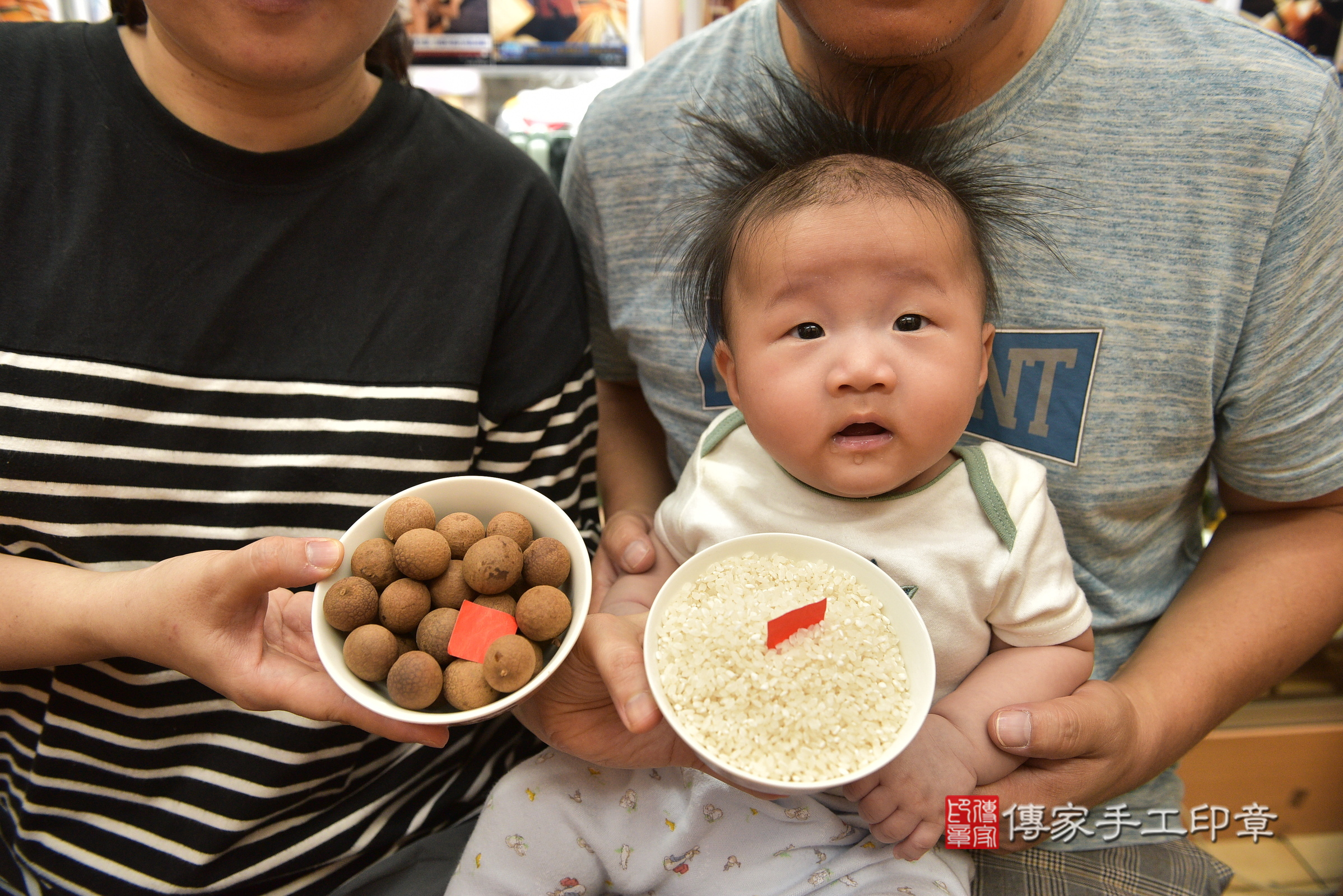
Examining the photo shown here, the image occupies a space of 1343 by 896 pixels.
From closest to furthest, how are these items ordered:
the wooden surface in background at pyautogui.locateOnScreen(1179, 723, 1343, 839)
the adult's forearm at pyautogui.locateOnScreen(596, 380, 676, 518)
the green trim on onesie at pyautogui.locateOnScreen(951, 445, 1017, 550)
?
the green trim on onesie at pyautogui.locateOnScreen(951, 445, 1017, 550) < the adult's forearm at pyautogui.locateOnScreen(596, 380, 676, 518) < the wooden surface in background at pyautogui.locateOnScreen(1179, 723, 1343, 839)

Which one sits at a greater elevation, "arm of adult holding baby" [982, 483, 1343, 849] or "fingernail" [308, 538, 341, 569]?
"fingernail" [308, 538, 341, 569]

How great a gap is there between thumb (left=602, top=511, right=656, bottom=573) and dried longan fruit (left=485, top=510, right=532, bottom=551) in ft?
0.86

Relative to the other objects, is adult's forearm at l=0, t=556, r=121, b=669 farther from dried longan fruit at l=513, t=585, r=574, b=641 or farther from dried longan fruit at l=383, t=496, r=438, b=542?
dried longan fruit at l=513, t=585, r=574, b=641

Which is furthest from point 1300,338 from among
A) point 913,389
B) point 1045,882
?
point 1045,882

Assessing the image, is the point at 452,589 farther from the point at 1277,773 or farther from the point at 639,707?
the point at 1277,773

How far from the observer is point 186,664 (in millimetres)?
877

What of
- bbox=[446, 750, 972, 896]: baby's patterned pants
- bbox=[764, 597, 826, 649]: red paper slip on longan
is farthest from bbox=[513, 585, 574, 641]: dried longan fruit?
bbox=[446, 750, 972, 896]: baby's patterned pants

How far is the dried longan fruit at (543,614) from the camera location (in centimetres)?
81

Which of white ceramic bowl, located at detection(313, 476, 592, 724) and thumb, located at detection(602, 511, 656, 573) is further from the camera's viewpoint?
thumb, located at detection(602, 511, 656, 573)

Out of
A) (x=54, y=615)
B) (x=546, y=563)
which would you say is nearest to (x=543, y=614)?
A: (x=546, y=563)

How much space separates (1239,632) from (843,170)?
86cm

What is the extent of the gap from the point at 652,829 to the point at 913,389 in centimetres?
65

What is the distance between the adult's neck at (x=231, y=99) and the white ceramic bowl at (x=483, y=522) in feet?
1.80

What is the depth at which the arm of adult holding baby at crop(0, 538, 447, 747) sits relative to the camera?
816 millimetres
